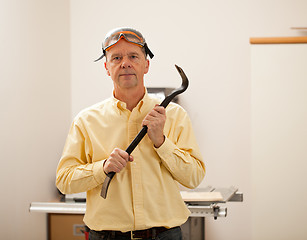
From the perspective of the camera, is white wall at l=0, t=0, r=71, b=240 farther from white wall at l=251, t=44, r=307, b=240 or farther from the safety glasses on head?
white wall at l=251, t=44, r=307, b=240

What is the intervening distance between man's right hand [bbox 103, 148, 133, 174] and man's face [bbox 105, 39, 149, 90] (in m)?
0.22

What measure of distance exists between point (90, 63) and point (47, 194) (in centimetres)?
111

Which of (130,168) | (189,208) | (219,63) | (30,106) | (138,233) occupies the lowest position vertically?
(189,208)

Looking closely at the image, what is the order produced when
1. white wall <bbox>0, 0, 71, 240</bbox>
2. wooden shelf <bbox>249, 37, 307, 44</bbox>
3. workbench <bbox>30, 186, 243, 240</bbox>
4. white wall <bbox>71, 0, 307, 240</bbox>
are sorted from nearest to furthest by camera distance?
workbench <bbox>30, 186, 243, 240</bbox> → white wall <bbox>0, 0, 71, 240</bbox> → wooden shelf <bbox>249, 37, 307, 44</bbox> → white wall <bbox>71, 0, 307, 240</bbox>

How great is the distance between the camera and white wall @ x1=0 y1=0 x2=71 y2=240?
2504 millimetres

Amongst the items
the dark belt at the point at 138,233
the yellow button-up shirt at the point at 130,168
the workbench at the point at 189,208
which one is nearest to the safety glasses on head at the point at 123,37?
the yellow button-up shirt at the point at 130,168

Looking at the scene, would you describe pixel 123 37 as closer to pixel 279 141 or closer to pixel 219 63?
pixel 279 141

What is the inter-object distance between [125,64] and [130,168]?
12.5 inches

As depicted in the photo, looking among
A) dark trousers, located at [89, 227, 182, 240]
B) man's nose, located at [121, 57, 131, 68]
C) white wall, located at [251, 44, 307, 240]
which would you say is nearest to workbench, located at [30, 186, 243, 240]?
white wall, located at [251, 44, 307, 240]

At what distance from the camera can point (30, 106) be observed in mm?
2795

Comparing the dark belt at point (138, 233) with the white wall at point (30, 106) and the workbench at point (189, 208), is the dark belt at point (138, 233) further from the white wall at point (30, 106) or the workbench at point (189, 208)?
the white wall at point (30, 106)

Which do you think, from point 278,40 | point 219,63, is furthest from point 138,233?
point 219,63

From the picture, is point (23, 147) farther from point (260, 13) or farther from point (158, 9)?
point (260, 13)

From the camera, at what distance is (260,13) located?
3.35 m
